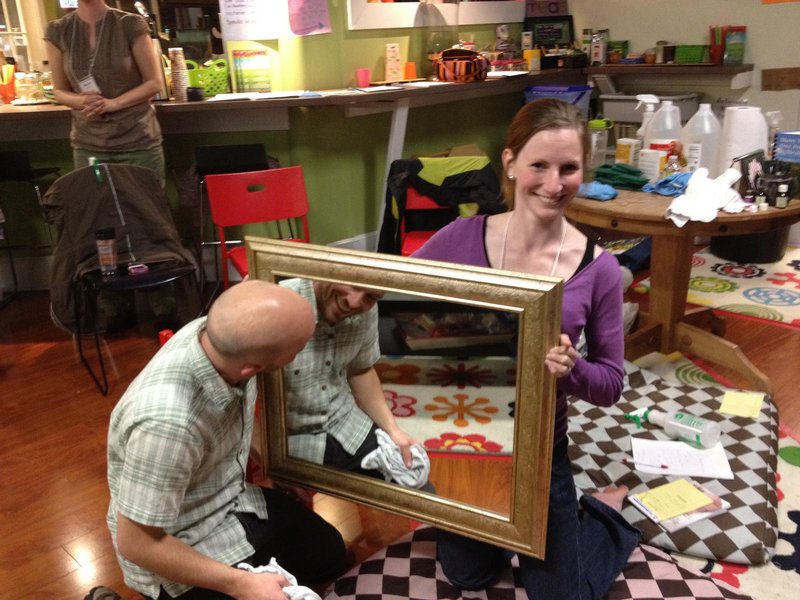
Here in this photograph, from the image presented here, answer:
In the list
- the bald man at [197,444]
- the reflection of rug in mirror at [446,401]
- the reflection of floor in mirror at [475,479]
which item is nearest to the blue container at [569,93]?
the reflection of rug in mirror at [446,401]

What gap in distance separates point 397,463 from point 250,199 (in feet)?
5.93

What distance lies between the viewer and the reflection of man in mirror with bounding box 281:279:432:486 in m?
1.49

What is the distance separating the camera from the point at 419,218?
3367 millimetres

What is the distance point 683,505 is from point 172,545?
4.57 feet

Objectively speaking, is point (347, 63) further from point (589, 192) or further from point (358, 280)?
point (358, 280)

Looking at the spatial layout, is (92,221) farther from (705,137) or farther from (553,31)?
(553,31)

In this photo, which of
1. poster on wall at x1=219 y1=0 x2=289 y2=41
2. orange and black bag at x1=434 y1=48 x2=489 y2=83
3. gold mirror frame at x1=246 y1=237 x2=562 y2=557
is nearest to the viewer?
gold mirror frame at x1=246 y1=237 x2=562 y2=557

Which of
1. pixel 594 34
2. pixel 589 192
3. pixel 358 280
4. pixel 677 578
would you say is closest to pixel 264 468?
pixel 358 280

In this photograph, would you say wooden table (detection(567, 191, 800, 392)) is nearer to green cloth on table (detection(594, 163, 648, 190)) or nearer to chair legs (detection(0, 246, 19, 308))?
green cloth on table (detection(594, 163, 648, 190))

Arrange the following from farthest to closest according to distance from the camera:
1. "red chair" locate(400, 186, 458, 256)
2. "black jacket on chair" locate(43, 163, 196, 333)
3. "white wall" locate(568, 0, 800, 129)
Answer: "white wall" locate(568, 0, 800, 129), "red chair" locate(400, 186, 458, 256), "black jacket on chair" locate(43, 163, 196, 333)

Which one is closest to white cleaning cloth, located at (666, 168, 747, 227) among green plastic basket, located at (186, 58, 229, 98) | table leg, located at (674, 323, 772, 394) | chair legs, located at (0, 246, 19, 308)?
table leg, located at (674, 323, 772, 394)

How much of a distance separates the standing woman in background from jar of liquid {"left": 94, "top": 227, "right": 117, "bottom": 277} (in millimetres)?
554

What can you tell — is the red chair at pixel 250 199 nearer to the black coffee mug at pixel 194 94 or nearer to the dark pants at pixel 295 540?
the black coffee mug at pixel 194 94

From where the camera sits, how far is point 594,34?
4465 millimetres
